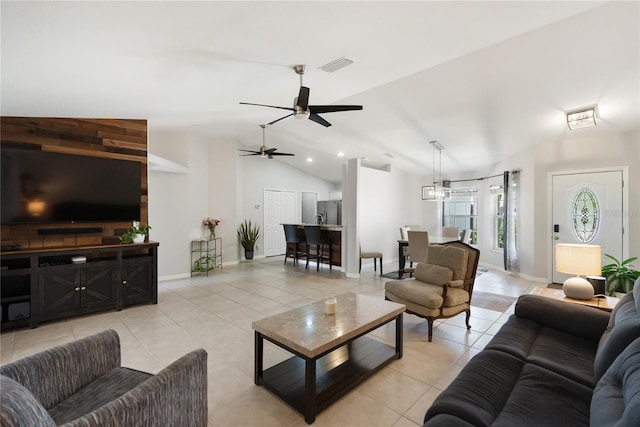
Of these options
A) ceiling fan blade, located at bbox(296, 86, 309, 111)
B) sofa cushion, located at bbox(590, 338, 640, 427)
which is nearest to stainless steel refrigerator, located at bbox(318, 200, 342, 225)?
ceiling fan blade, located at bbox(296, 86, 309, 111)

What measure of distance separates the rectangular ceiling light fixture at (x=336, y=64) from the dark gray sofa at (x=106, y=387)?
2.68 m

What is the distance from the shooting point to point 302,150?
783 centimetres

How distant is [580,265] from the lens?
2.63 metres

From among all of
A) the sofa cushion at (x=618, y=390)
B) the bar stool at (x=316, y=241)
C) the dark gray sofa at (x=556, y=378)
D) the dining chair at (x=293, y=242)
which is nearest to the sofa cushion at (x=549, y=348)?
the dark gray sofa at (x=556, y=378)

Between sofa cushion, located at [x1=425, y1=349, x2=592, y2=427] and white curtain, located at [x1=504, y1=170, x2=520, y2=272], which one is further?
white curtain, located at [x1=504, y1=170, x2=520, y2=272]

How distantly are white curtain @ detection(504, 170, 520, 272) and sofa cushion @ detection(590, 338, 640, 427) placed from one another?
5530mm

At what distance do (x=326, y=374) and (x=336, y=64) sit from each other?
2811 mm

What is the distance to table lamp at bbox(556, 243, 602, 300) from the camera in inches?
102

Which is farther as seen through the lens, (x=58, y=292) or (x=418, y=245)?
(x=418, y=245)

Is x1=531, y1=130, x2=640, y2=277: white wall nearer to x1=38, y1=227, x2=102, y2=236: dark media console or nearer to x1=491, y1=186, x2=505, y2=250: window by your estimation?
x1=491, y1=186, x2=505, y2=250: window

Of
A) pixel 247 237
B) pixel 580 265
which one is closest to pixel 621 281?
pixel 580 265

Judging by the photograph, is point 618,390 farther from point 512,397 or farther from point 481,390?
point 481,390

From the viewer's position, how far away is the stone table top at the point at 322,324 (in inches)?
79.9

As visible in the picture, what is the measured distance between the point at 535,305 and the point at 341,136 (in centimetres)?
482
